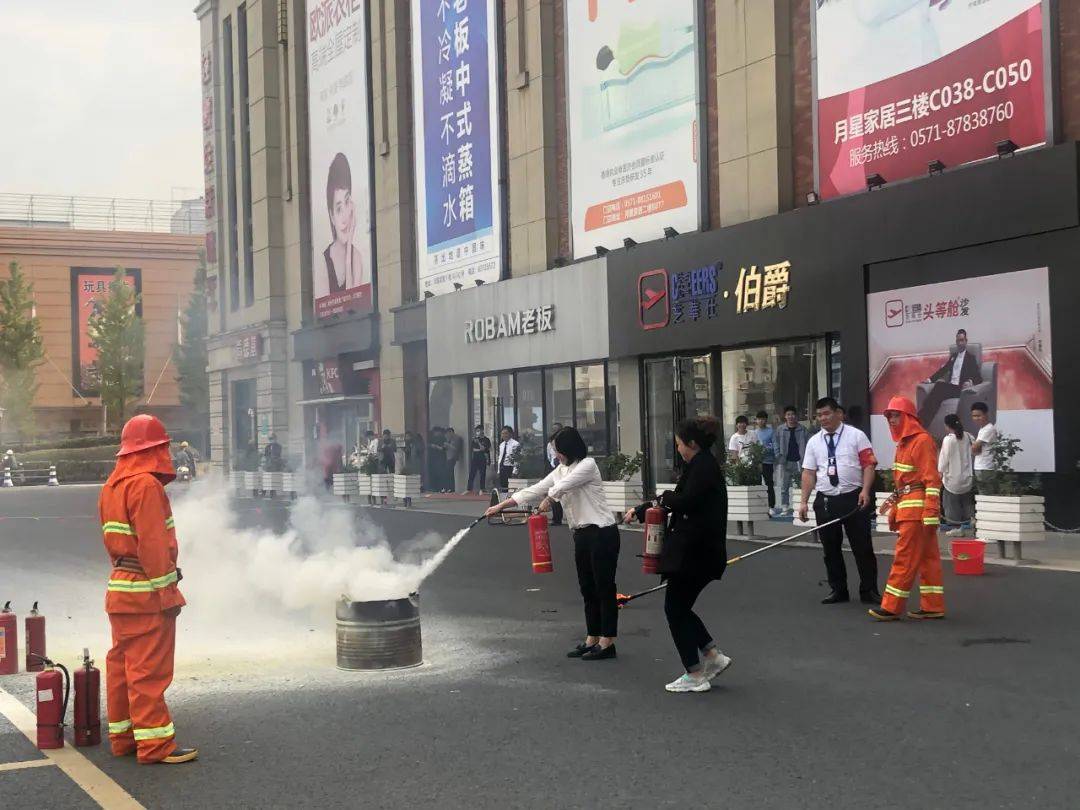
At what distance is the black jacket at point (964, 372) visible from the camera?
65.6ft

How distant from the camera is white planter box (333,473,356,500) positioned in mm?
34562

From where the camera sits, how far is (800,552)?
56.4 feet

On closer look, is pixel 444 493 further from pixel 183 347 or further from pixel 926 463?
pixel 183 347

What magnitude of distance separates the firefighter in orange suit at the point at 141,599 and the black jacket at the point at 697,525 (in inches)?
122

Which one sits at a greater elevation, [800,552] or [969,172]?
[969,172]

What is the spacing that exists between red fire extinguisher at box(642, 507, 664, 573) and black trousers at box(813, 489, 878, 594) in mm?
3748

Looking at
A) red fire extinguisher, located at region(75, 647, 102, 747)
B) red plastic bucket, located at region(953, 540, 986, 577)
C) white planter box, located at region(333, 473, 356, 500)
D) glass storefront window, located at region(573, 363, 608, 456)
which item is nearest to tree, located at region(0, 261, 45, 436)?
white planter box, located at region(333, 473, 356, 500)

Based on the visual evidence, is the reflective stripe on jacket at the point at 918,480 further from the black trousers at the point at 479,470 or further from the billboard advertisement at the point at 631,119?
the black trousers at the point at 479,470

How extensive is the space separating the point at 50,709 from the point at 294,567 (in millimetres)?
6977

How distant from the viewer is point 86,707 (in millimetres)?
7043

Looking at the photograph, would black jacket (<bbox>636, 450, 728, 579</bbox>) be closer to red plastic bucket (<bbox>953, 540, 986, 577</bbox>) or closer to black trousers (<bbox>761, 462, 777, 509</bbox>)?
red plastic bucket (<bbox>953, 540, 986, 577</bbox>)

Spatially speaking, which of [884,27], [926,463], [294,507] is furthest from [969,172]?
[294,507]

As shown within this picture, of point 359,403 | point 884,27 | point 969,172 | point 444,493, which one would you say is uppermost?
point 884,27

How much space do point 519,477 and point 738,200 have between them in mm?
7678
